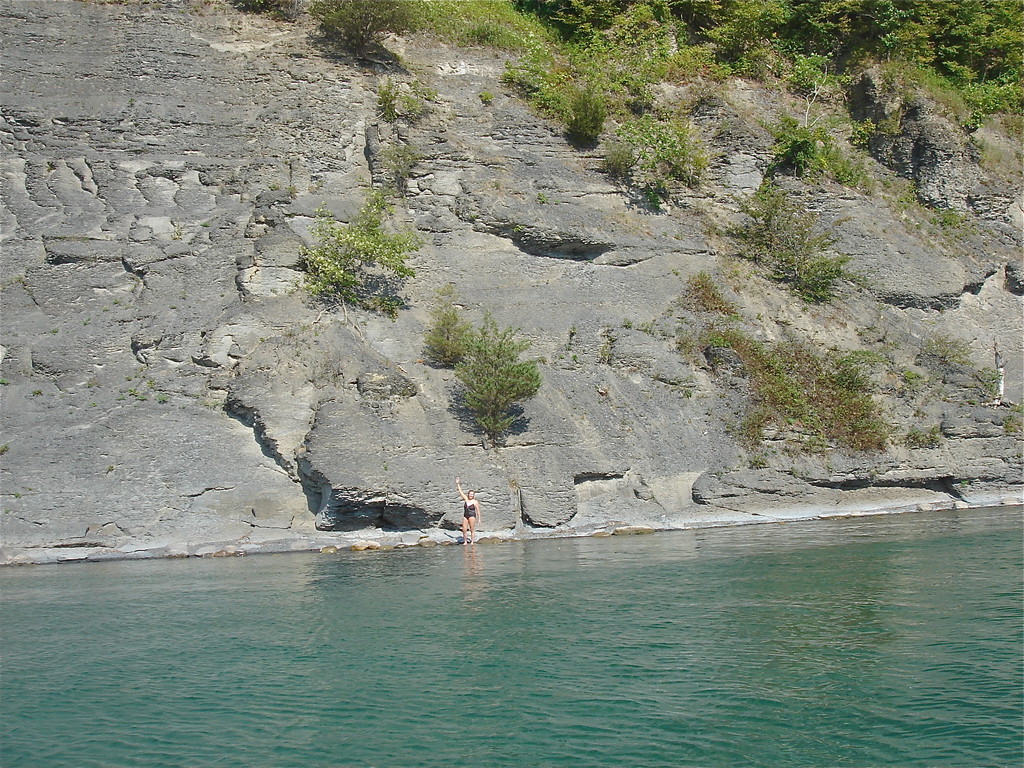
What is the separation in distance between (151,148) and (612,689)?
2160cm

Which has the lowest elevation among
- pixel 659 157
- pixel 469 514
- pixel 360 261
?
pixel 469 514

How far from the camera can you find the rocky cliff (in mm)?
17219

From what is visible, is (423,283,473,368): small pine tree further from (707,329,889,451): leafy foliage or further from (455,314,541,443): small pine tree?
(707,329,889,451): leafy foliage

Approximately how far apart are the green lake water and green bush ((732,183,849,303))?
1184 centimetres

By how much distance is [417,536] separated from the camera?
55.5 ft

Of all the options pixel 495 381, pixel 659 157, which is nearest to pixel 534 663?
pixel 495 381

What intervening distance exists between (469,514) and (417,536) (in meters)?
1.17

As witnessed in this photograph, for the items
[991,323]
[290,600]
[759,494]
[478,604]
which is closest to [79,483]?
[290,600]

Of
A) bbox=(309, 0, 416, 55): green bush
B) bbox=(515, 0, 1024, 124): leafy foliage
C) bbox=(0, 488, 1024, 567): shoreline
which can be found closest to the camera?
bbox=(0, 488, 1024, 567): shoreline

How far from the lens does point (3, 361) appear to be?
60.4 ft

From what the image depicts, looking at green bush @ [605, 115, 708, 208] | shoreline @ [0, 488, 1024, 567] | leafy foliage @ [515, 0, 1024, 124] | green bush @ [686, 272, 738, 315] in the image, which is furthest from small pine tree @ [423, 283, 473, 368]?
leafy foliage @ [515, 0, 1024, 124]

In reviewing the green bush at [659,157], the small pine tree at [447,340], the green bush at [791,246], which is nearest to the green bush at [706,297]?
the green bush at [791,246]

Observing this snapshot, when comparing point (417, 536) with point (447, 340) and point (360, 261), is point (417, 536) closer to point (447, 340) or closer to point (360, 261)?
point (447, 340)

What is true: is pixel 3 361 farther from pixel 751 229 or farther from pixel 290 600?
pixel 751 229
